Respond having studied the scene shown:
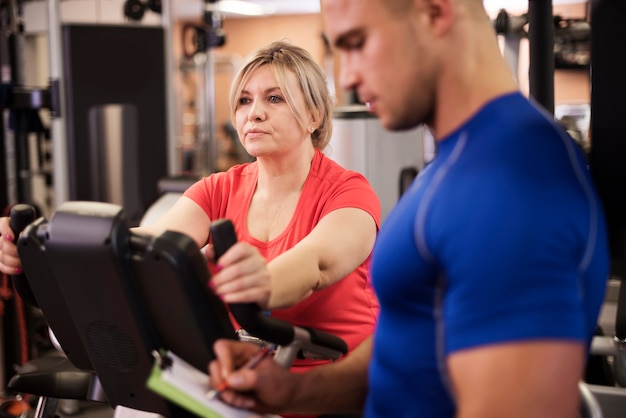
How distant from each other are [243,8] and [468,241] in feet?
38.1

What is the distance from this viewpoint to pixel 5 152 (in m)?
3.54

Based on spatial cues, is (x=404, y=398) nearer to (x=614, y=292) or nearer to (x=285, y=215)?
(x=285, y=215)

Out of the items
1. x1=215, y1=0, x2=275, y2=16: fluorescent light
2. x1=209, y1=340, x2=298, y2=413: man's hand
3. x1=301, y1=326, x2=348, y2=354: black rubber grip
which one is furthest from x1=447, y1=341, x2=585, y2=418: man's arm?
x1=215, y1=0, x2=275, y2=16: fluorescent light

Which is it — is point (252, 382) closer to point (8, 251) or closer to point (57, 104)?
point (8, 251)

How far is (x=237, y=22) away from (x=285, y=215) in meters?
12.5

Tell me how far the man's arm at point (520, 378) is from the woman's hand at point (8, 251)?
946 millimetres

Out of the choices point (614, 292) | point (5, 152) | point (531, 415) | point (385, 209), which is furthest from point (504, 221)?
point (5, 152)

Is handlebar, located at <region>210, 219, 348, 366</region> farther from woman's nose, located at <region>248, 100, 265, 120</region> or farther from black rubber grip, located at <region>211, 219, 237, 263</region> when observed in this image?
woman's nose, located at <region>248, 100, 265, 120</region>

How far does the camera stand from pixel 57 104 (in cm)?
396

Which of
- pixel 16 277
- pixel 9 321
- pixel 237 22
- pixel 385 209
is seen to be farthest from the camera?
pixel 237 22

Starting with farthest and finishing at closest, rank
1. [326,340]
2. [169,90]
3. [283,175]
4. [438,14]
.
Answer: [169,90] → [283,175] → [326,340] → [438,14]

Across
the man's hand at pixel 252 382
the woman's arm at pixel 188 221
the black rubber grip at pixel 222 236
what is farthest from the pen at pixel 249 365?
the woman's arm at pixel 188 221

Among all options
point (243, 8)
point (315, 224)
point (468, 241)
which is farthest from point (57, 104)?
point (243, 8)

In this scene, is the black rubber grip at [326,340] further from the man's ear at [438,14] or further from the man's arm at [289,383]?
the man's ear at [438,14]
